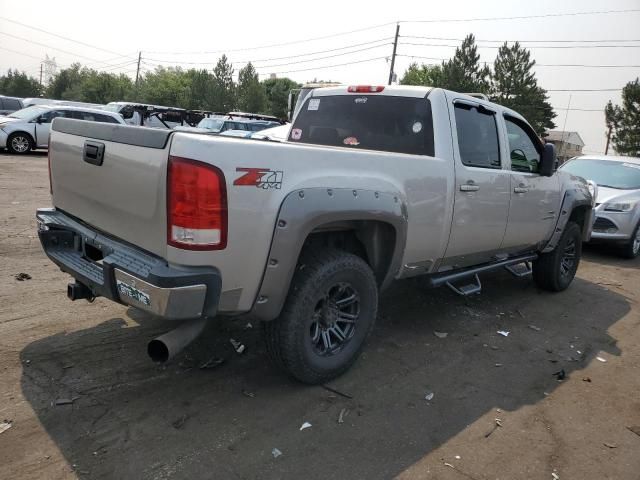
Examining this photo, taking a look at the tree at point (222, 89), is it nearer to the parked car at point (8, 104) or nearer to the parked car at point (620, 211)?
the parked car at point (8, 104)

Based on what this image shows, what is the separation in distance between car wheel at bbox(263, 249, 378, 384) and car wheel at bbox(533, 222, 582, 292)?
10.7ft

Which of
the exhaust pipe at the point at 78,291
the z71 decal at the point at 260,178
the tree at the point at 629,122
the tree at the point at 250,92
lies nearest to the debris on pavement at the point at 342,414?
the z71 decal at the point at 260,178

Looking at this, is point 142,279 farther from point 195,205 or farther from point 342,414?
point 342,414

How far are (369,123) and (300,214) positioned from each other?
1760 mm

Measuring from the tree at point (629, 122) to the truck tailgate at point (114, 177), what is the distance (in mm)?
47284

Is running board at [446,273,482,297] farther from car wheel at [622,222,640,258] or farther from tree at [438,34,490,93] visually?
tree at [438,34,490,93]

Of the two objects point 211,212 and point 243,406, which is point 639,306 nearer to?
point 243,406

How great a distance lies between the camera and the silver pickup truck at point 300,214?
2.54 meters

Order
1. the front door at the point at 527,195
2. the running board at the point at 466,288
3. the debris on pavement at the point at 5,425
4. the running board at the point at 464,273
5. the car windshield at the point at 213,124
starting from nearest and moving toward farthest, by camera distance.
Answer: the debris on pavement at the point at 5,425 < the running board at the point at 464,273 < the running board at the point at 466,288 < the front door at the point at 527,195 < the car windshield at the point at 213,124

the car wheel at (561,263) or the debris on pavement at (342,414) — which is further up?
the car wheel at (561,263)

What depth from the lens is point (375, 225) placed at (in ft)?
11.4

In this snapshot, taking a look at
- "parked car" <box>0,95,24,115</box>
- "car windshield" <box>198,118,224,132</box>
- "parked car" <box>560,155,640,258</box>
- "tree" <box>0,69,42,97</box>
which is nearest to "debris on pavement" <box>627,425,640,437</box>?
"parked car" <box>560,155,640,258</box>

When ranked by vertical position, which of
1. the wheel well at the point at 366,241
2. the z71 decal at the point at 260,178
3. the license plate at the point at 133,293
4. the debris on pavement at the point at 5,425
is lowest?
the debris on pavement at the point at 5,425

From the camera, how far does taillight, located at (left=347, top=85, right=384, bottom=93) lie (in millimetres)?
4270
